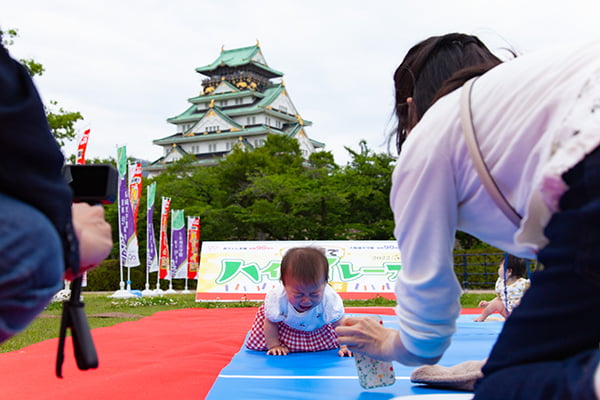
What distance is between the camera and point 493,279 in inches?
510

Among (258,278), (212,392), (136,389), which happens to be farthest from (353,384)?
(258,278)

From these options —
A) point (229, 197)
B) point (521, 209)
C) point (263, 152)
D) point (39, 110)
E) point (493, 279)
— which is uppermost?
point (263, 152)

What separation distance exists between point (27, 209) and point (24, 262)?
3.2 inches

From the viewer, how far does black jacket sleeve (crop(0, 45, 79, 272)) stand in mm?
763

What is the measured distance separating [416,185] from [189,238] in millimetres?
13472

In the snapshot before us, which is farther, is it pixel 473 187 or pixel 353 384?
pixel 353 384

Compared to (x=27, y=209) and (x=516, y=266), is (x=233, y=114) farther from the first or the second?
(x=27, y=209)

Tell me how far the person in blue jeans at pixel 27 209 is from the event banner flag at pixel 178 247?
12983 millimetres

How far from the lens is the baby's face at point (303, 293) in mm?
2873

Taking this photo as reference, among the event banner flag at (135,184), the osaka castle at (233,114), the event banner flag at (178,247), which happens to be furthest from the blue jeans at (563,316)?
the osaka castle at (233,114)

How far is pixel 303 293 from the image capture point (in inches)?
114

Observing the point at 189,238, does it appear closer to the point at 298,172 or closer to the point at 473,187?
the point at 298,172

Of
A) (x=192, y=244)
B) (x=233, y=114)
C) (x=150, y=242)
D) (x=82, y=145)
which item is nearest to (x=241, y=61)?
(x=233, y=114)

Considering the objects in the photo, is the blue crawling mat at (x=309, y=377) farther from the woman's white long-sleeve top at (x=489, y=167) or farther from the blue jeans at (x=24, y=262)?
the blue jeans at (x=24, y=262)
